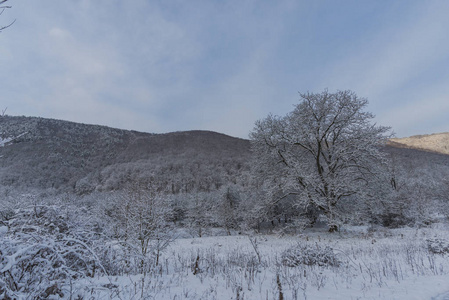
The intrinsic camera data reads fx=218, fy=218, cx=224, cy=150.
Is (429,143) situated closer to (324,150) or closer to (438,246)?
(324,150)

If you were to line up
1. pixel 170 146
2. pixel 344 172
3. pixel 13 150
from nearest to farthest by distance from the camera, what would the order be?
pixel 344 172
pixel 13 150
pixel 170 146

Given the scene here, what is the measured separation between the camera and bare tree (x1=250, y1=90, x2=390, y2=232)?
14.5 meters

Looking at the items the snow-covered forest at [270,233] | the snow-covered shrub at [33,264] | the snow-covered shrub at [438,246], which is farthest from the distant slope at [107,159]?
the snow-covered shrub at [33,264]

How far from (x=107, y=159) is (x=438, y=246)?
120693mm

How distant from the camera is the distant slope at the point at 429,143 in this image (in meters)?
116

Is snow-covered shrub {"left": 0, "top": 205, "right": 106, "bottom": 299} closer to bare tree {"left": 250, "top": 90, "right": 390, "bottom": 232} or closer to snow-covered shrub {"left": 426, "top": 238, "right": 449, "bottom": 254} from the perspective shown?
snow-covered shrub {"left": 426, "top": 238, "right": 449, "bottom": 254}

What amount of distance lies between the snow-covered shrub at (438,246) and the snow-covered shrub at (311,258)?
155 inches

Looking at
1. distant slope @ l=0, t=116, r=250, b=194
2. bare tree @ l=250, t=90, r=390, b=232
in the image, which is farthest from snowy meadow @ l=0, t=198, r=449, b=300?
distant slope @ l=0, t=116, r=250, b=194

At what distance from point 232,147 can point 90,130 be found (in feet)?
314

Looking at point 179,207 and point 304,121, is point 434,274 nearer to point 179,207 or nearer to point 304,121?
point 304,121

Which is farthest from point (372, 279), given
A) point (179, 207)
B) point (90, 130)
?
point (90, 130)

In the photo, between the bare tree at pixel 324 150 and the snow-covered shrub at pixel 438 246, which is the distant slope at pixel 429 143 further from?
the snow-covered shrub at pixel 438 246

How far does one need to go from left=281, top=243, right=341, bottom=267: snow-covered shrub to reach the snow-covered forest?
31 millimetres

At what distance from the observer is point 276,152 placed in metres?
16.4
